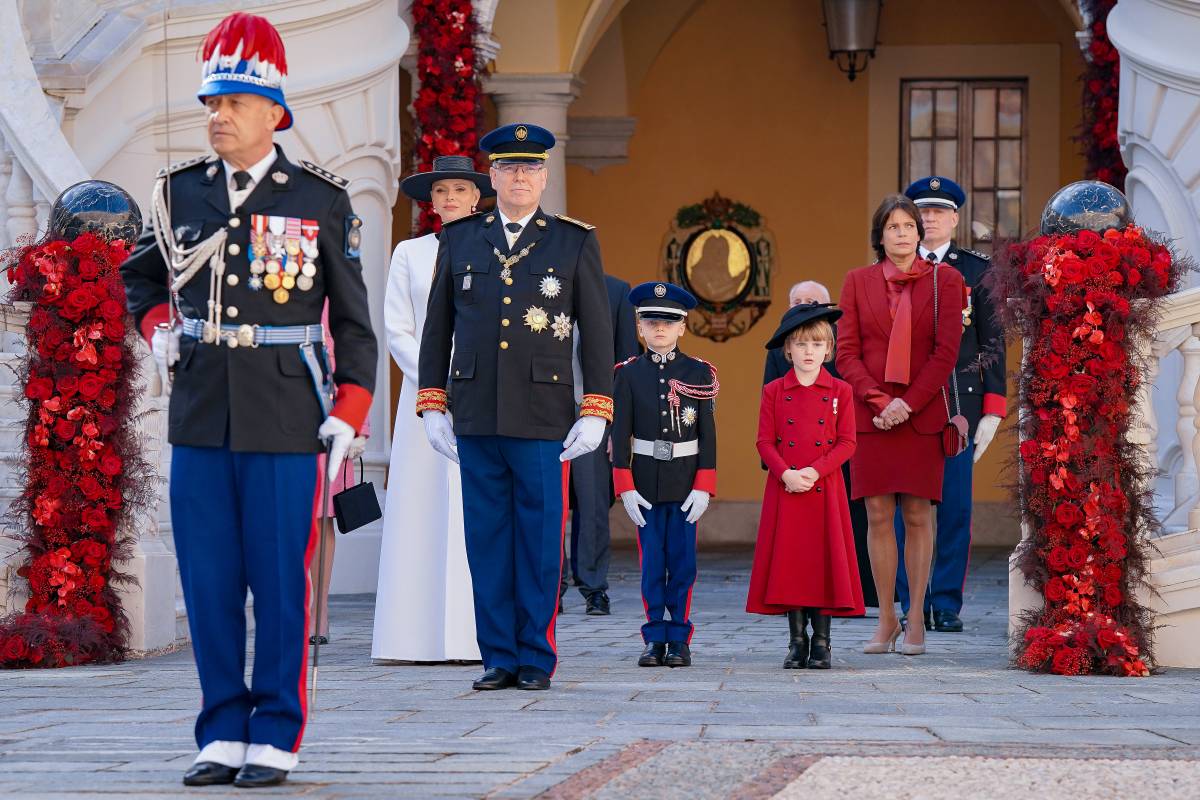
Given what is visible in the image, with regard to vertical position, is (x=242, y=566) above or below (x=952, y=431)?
below

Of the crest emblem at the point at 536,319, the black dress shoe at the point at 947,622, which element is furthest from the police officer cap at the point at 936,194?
the crest emblem at the point at 536,319

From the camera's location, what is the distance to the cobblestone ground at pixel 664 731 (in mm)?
3803

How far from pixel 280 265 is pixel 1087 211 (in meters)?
3.39

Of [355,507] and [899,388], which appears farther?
[899,388]

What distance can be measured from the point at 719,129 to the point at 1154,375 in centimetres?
1024

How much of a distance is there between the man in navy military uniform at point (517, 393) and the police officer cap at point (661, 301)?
2.91ft

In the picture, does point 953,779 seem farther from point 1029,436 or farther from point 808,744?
point 1029,436

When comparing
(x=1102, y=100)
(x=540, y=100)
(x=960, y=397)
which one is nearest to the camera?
(x=960, y=397)

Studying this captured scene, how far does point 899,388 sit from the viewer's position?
24.2 ft

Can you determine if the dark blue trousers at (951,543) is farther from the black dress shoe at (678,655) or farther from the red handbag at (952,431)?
the black dress shoe at (678,655)

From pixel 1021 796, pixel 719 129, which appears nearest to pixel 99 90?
pixel 1021 796

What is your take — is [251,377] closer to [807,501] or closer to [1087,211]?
[807,501]

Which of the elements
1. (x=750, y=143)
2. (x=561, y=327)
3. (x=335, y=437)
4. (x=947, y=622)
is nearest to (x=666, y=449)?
(x=561, y=327)

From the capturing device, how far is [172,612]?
292 inches
